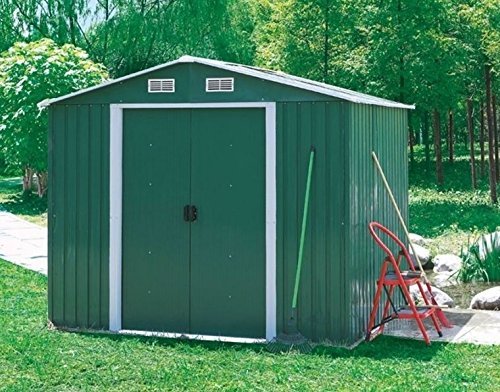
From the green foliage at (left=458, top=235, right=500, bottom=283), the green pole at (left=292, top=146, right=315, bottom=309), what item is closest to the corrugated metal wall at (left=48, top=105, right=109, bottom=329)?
the green pole at (left=292, top=146, right=315, bottom=309)

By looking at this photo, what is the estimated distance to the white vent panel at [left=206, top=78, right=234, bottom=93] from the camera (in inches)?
304

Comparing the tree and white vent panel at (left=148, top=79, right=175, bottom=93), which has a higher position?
the tree

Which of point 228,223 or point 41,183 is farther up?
point 41,183

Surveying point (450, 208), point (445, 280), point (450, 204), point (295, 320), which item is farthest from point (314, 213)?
point (450, 204)

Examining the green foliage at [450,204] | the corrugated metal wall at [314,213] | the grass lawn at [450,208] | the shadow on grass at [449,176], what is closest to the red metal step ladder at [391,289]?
the corrugated metal wall at [314,213]

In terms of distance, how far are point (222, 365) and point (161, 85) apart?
2.48 m

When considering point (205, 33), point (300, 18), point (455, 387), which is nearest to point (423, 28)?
point (300, 18)

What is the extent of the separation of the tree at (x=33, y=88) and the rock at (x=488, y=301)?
10.3 metres

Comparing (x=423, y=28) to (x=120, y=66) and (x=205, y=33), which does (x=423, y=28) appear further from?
(x=120, y=66)

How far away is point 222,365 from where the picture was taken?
674cm

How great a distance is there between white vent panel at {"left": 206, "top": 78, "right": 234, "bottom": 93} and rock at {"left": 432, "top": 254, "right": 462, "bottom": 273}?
514 centimetres

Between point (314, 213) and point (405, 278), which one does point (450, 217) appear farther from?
point (314, 213)

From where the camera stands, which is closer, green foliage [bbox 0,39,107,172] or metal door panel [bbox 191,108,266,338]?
metal door panel [bbox 191,108,266,338]

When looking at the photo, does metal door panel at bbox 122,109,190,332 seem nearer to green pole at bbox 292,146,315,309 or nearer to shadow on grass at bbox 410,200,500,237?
green pole at bbox 292,146,315,309
